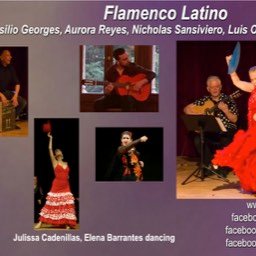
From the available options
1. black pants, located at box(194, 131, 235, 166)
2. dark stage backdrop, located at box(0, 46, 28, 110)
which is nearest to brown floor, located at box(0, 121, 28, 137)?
dark stage backdrop, located at box(0, 46, 28, 110)

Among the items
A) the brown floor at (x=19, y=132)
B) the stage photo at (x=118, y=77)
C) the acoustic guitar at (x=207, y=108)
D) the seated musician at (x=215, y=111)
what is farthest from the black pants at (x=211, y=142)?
the brown floor at (x=19, y=132)

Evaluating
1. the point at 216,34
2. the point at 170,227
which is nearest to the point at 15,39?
the point at 216,34

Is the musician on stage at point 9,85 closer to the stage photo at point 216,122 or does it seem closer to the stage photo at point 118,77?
the stage photo at point 118,77

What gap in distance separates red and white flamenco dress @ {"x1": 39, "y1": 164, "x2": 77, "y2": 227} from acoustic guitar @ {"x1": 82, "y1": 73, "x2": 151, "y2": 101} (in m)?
0.65

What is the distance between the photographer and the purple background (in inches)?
145

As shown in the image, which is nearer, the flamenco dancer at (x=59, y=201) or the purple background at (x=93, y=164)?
the purple background at (x=93, y=164)

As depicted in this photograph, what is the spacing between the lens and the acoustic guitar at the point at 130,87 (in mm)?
3742

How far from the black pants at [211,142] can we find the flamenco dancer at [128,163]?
1.35 ft

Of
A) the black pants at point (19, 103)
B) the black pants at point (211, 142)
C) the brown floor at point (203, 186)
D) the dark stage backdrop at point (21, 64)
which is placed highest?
the dark stage backdrop at point (21, 64)

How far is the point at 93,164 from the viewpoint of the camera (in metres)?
3.75

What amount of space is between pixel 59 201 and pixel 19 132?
56 cm

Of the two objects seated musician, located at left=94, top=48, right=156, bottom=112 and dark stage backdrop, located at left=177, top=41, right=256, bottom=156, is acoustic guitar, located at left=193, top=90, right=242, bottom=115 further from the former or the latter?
seated musician, located at left=94, top=48, right=156, bottom=112

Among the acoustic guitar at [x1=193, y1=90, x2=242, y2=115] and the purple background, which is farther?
the acoustic guitar at [x1=193, y1=90, x2=242, y2=115]

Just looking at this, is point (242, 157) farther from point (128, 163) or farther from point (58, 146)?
point (58, 146)
